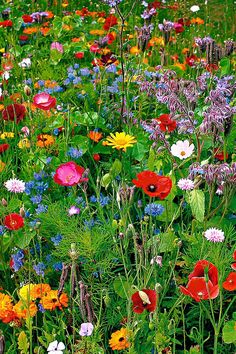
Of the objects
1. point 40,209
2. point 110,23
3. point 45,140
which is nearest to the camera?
point 40,209

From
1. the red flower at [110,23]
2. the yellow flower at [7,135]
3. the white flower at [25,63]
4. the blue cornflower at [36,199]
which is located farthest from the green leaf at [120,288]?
the red flower at [110,23]

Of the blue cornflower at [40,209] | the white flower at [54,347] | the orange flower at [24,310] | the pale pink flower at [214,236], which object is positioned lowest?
the orange flower at [24,310]

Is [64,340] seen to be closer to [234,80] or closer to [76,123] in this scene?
[76,123]

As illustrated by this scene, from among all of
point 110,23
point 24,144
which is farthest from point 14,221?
point 110,23

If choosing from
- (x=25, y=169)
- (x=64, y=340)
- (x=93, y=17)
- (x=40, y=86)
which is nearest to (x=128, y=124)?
(x=25, y=169)

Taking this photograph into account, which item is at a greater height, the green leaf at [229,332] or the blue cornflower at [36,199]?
the blue cornflower at [36,199]

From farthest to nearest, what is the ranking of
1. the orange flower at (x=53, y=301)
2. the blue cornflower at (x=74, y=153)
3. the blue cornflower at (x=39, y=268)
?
the blue cornflower at (x=74, y=153) → the blue cornflower at (x=39, y=268) → the orange flower at (x=53, y=301)

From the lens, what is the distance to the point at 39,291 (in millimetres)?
1841

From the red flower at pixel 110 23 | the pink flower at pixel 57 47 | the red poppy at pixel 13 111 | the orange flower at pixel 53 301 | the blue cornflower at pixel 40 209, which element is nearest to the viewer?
the orange flower at pixel 53 301

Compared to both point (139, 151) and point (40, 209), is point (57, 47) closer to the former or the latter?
point (139, 151)

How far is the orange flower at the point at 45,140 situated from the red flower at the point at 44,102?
0.49ft

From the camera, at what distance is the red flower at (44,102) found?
7.47 feet

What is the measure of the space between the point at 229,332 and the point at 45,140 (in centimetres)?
118

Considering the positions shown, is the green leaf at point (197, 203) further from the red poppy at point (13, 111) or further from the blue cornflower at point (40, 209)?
the red poppy at point (13, 111)
